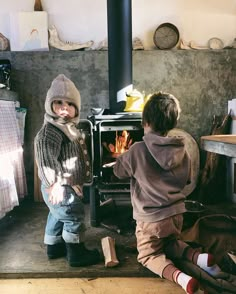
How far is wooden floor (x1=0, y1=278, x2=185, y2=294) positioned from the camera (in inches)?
72.0

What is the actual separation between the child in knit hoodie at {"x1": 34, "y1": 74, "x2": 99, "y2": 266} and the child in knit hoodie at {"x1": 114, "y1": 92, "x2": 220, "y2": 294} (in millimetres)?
294

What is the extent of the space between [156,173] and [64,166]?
0.56m

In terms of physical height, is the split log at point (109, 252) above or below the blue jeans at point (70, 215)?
below

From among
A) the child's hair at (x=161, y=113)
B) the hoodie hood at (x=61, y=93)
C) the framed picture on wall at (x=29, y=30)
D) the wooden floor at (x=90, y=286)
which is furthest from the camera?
the framed picture on wall at (x=29, y=30)

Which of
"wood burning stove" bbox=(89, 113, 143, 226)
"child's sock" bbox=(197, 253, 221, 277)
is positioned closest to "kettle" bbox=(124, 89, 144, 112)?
"wood burning stove" bbox=(89, 113, 143, 226)

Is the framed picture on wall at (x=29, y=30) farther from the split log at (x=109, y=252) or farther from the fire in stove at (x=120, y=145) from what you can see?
the split log at (x=109, y=252)

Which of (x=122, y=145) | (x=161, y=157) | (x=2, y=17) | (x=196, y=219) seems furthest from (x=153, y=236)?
(x=2, y=17)

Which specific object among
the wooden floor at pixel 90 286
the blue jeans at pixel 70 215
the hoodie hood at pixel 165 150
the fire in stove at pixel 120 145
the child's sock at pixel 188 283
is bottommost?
the wooden floor at pixel 90 286

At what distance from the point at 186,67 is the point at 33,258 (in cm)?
251

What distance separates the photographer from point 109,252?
7.00 ft

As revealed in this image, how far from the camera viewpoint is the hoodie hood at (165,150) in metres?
1.91

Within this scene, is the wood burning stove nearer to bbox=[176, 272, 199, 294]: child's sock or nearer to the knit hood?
the knit hood

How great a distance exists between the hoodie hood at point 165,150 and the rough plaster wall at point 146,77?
1.80 m

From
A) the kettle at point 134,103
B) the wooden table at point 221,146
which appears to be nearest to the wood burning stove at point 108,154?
the kettle at point 134,103
